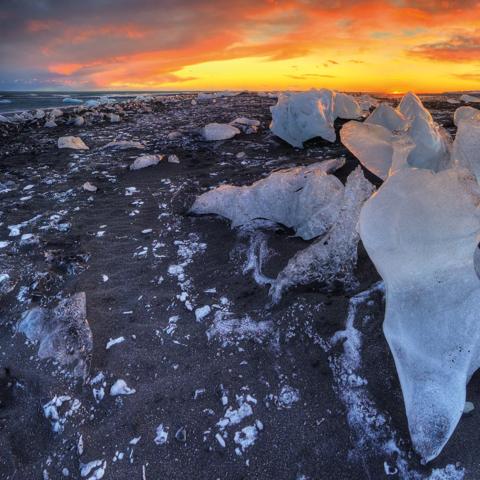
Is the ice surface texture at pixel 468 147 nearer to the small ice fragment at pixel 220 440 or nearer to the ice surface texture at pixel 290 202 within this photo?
the ice surface texture at pixel 290 202

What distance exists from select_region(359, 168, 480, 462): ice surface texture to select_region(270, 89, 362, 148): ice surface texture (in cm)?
430

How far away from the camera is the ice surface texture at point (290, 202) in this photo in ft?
10.5

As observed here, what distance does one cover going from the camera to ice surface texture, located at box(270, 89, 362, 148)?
6207 millimetres

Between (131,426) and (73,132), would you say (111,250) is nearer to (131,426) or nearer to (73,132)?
(131,426)

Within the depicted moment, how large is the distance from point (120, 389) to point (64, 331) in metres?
0.72

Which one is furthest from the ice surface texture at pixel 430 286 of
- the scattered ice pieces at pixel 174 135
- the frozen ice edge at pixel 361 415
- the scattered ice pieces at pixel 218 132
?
the scattered ice pieces at pixel 174 135

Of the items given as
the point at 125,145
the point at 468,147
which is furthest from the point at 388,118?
the point at 125,145

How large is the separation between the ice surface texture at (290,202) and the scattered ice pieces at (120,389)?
181cm

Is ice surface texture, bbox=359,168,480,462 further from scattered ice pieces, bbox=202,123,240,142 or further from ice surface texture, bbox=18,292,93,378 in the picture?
scattered ice pieces, bbox=202,123,240,142

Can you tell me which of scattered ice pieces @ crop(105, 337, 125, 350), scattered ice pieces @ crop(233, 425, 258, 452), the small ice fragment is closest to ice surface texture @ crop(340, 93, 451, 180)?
scattered ice pieces @ crop(233, 425, 258, 452)

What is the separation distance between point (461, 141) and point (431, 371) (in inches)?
69.1

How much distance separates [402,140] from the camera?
2.95 m

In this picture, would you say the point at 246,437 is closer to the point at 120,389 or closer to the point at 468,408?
the point at 120,389

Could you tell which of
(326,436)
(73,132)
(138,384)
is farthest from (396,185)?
(73,132)
